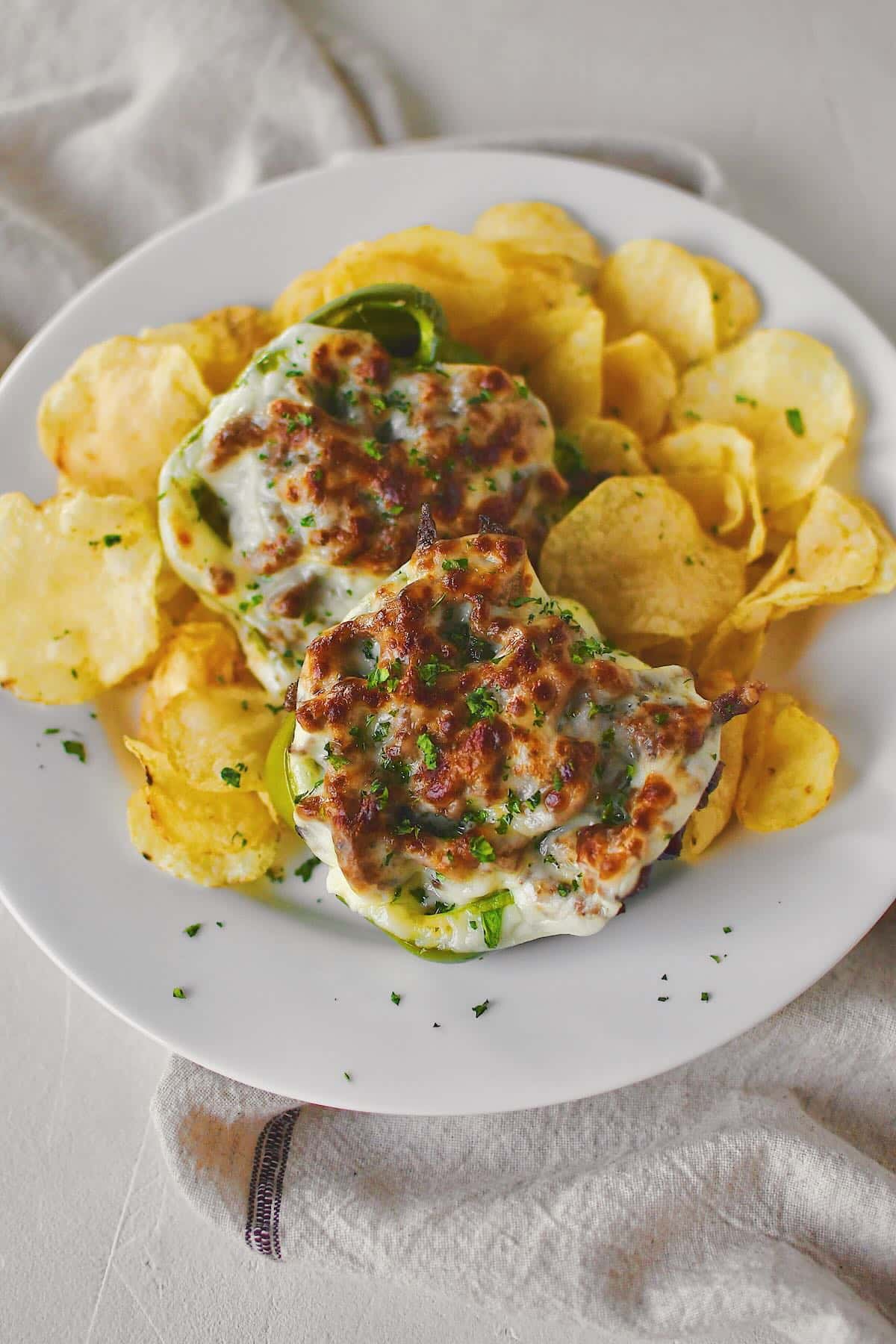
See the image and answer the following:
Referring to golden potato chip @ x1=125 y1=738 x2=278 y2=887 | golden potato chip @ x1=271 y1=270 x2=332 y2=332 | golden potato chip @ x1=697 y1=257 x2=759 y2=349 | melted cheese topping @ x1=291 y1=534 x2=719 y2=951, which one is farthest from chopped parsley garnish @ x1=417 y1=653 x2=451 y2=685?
golden potato chip @ x1=697 y1=257 x2=759 y2=349

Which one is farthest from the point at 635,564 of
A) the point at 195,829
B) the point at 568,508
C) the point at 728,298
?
the point at 195,829

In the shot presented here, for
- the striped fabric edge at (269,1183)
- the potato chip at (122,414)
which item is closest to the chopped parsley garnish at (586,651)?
the potato chip at (122,414)

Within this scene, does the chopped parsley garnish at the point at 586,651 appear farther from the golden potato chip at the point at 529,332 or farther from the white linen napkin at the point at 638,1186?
the white linen napkin at the point at 638,1186

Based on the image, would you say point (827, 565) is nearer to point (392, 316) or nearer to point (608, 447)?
point (608, 447)

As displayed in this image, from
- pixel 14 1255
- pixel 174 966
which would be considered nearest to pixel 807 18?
pixel 174 966

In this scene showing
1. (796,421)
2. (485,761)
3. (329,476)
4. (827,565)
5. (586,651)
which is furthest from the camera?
(796,421)

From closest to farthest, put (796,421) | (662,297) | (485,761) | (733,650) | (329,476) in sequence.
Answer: (485,761)
(329,476)
(733,650)
(796,421)
(662,297)
